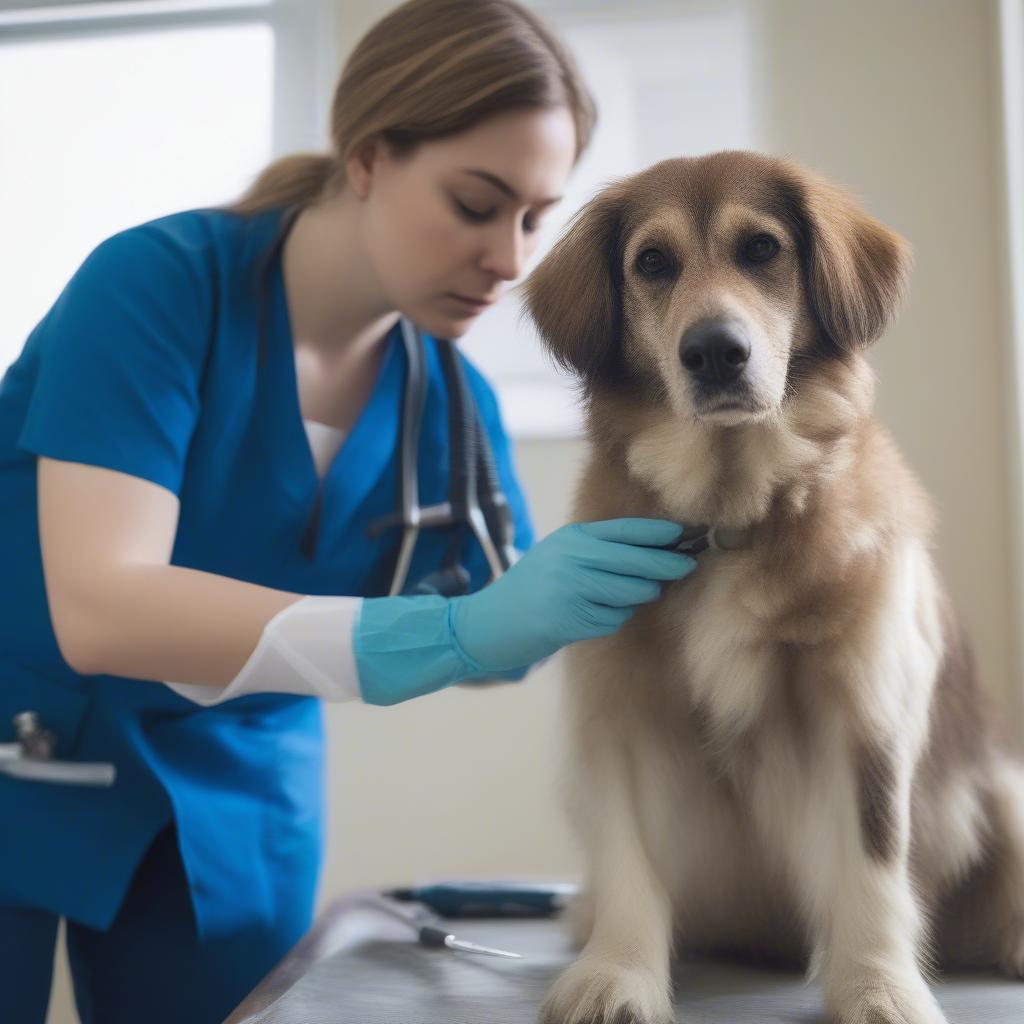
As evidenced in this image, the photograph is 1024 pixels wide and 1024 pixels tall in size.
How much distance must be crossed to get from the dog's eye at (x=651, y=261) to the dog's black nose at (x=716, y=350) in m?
0.14

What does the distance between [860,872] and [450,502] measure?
72 cm

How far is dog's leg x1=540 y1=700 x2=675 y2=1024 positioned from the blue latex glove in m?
0.11

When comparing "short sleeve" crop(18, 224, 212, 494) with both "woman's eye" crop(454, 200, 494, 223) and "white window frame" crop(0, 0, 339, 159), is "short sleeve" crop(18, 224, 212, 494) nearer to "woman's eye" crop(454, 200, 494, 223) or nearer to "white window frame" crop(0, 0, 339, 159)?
"woman's eye" crop(454, 200, 494, 223)

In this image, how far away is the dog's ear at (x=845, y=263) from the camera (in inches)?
40.8

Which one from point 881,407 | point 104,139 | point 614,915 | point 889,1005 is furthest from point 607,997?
point 104,139

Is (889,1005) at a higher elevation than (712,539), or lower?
lower

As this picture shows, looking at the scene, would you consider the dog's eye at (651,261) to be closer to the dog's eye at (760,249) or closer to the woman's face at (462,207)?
the dog's eye at (760,249)

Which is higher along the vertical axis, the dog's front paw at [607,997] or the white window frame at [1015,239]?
the white window frame at [1015,239]

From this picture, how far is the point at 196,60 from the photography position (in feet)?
8.61

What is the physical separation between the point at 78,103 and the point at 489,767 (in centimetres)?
A: 186

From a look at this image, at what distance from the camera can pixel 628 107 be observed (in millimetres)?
2451

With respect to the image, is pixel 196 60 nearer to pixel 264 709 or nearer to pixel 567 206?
pixel 567 206

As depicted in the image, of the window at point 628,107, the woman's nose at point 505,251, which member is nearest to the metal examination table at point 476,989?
the woman's nose at point 505,251

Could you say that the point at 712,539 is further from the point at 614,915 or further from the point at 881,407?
the point at 881,407
